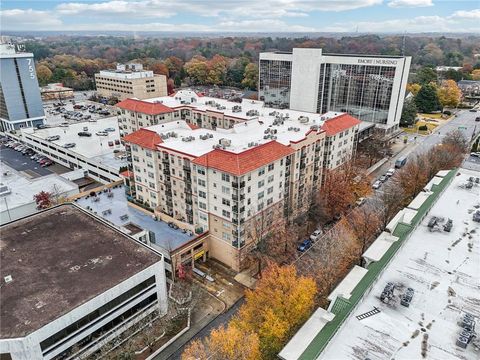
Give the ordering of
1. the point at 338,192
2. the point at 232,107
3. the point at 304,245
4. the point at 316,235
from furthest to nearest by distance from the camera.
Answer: the point at 232,107
the point at 338,192
the point at 316,235
the point at 304,245

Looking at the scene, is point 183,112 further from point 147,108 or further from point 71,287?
point 71,287

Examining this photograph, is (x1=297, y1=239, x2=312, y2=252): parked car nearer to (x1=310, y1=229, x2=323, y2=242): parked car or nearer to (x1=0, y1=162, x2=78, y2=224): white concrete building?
(x1=310, y1=229, x2=323, y2=242): parked car

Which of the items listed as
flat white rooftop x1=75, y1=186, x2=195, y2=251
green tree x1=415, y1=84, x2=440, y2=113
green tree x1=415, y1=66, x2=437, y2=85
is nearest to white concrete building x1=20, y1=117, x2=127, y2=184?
flat white rooftop x1=75, y1=186, x2=195, y2=251

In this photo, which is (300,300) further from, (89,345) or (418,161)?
(418,161)

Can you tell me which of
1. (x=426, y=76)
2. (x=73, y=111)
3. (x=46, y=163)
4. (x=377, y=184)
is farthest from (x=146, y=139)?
(x=426, y=76)

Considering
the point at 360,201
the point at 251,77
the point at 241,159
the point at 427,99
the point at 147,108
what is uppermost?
the point at 147,108

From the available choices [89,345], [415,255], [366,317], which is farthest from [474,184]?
[89,345]

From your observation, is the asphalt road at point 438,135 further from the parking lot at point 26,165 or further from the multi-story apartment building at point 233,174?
the parking lot at point 26,165
